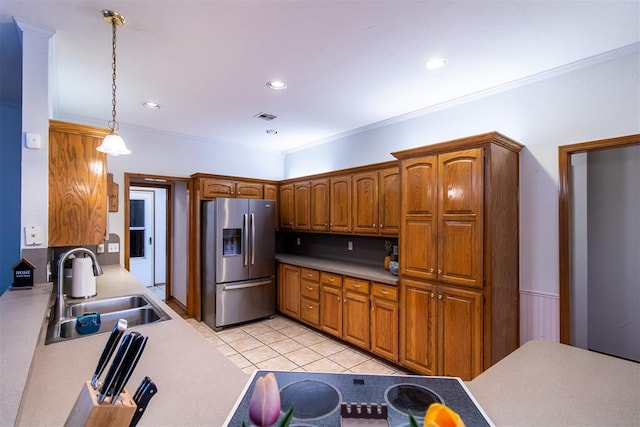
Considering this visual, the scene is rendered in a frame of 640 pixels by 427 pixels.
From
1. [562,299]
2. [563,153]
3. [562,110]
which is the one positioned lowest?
[562,299]

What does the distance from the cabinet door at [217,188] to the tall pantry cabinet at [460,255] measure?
8.82ft

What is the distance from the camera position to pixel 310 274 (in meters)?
4.10

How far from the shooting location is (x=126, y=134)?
412cm

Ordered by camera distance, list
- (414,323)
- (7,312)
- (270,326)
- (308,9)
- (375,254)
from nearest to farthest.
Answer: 1. (7,312)
2. (308,9)
3. (414,323)
4. (375,254)
5. (270,326)

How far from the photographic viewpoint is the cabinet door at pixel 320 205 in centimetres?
427

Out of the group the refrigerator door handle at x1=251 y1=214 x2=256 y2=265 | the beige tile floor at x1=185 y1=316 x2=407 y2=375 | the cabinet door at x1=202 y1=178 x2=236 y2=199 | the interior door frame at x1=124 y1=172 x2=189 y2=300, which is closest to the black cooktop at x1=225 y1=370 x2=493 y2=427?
the beige tile floor at x1=185 y1=316 x2=407 y2=375

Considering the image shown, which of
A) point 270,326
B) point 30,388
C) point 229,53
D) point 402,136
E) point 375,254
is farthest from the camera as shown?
point 270,326

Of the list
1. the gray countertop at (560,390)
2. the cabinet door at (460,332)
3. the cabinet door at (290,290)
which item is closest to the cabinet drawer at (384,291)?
the cabinet door at (460,332)

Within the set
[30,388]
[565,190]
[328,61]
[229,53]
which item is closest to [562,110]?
[565,190]

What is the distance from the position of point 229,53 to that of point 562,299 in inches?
127

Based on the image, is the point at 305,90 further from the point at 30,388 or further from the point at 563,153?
the point at 30,388

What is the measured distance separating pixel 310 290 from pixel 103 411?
11.5 ft

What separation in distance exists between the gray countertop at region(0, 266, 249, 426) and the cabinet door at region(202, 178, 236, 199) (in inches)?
112

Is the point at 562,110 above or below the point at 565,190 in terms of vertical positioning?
above
